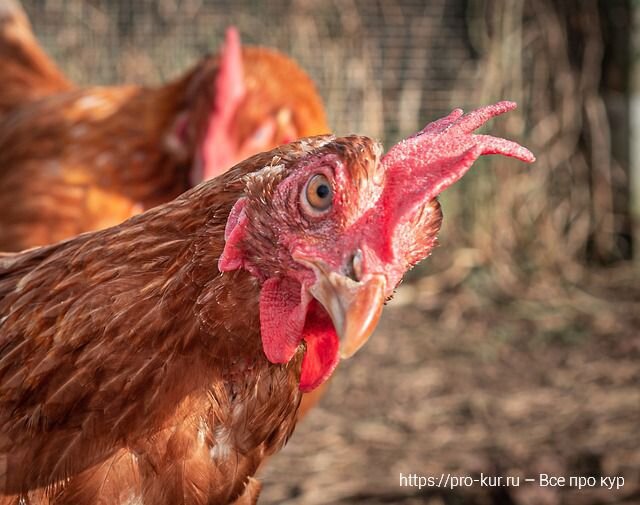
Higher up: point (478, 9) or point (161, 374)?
point (161, 374)

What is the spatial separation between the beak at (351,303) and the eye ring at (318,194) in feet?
0.28

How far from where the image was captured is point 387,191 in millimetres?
1206

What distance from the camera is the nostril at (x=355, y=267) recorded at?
1151mm

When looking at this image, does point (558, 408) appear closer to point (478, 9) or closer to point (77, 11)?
point (478, 9)

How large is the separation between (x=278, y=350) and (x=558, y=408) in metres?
3.18

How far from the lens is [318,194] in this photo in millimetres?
1211

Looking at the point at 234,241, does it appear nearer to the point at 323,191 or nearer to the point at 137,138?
the point at 323,191

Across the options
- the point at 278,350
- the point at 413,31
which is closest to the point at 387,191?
the point at 278,350

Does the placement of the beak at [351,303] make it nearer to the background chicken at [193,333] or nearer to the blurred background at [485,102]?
the background chicken at [193,333]

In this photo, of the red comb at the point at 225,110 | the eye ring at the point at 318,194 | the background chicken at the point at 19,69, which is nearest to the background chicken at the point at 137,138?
the red comb at the point at 225,110

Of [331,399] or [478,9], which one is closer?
[331,399]

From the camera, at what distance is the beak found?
1102 millimetres

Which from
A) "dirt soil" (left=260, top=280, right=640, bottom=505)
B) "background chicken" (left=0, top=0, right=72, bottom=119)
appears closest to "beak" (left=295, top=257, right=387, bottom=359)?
"dirt soil" (left=260, top=280, right=640, bottom=505)

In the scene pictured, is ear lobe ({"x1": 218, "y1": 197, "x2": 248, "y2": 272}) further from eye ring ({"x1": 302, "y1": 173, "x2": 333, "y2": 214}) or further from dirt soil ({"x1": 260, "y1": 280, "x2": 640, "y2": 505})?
dirt soil ({"x1": 260, "y1": 280, "x2": 640, "y2": 505})
